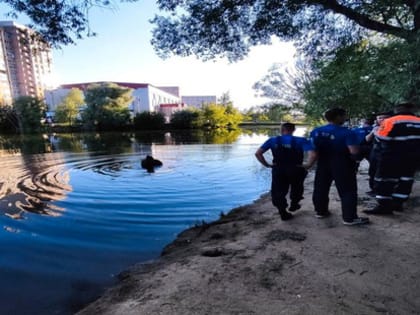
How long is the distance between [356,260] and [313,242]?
2.01 ft

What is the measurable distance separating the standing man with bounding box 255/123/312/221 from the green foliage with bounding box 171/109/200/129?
4973 cm

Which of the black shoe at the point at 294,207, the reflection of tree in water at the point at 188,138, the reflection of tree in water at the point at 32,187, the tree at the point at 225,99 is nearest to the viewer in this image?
the black shoe at the point at 294,207

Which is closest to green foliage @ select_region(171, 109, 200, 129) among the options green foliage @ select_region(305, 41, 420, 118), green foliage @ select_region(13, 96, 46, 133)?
green foliage @ select_region(13, 96, 46, 133)

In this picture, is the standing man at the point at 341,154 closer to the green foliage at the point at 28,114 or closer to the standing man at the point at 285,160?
the standing man at the point at 285,160

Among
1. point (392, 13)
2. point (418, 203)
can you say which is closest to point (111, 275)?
point (418, 203)

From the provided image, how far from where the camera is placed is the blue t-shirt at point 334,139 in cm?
400

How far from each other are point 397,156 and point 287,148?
1.54m

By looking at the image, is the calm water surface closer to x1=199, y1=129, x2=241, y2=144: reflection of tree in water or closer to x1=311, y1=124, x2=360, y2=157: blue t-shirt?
x1=311, y1=124, x2=360, y2=157: blue t-shirt

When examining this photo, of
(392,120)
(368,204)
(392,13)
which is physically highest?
(392,13)

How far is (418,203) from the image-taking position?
198 inches

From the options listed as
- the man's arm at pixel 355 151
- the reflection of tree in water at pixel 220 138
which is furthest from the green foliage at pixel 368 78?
the reflection of tree in water at pixel 220 138

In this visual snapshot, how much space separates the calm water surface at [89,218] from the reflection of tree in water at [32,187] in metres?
0.03

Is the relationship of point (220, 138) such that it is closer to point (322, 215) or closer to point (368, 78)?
point (368, 78)

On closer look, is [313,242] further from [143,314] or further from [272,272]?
[143,314]
